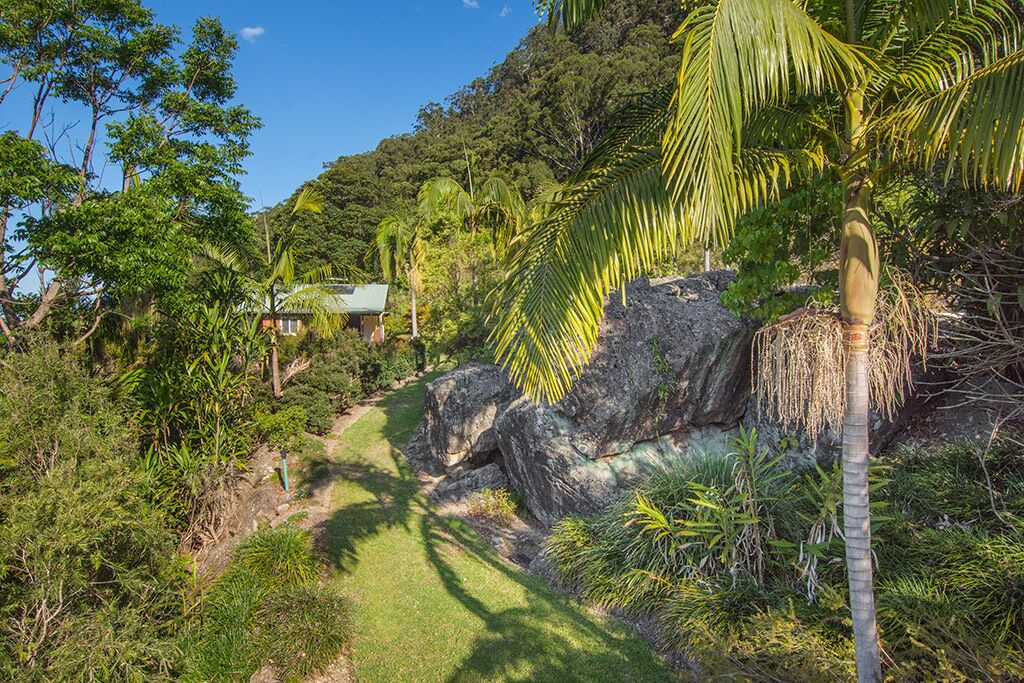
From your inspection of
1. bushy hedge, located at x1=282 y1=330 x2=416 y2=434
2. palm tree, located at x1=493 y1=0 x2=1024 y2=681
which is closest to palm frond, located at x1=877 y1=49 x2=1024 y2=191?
palm tree, located at x1=493 y1=0 x2=1024 y2=681

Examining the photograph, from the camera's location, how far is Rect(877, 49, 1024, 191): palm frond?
2490 millimetres

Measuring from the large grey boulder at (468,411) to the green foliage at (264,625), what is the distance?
4.02 metres

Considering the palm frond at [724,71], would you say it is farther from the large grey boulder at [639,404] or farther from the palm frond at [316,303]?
the palm frond at [316,303]

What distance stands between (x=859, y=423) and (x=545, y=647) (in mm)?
3935

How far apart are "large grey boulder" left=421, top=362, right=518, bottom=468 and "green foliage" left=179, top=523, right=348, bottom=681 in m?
4.02

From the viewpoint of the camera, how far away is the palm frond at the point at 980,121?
2490mm

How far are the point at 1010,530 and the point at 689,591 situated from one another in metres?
2.96

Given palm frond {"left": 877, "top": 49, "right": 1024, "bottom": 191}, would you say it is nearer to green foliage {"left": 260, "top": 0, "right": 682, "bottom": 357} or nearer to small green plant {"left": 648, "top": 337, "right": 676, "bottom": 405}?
small green plant {"left": 648, "top": 337, "right": 676, "bottom": 405}

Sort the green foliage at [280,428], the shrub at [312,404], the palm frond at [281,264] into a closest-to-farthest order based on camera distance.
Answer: the green foliage at [280,428], the palm frond at [281,264], the shrub at [312,404]

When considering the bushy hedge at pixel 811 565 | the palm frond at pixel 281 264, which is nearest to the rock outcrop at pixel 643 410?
the bushy hedge at pixel 811 565

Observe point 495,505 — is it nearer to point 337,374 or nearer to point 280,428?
point 280,428

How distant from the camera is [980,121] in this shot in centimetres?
261

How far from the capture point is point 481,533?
8406mm

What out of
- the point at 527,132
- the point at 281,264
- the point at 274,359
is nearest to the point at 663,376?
the point at 281,264
